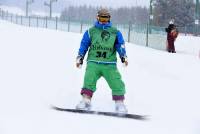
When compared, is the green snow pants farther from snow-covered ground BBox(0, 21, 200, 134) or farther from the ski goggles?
the ski goggles

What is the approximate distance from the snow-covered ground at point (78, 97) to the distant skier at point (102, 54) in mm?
296

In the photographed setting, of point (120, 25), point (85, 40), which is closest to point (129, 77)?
point (85, 40)

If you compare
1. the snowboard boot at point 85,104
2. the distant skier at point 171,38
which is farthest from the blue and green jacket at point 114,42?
the distant skier at point 171,38

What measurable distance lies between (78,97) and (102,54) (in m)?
1.17

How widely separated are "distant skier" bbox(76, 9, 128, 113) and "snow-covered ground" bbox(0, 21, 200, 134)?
30cm

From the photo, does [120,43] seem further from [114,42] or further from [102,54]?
[102,54]

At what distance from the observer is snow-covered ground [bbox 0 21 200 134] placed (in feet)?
19.4

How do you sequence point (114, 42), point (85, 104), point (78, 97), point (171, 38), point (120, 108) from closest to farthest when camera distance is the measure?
point (120, 108) < point (85, 104) < point (114, 42) < point (78, 97) < point (171, 38)

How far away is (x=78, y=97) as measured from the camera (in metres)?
8.14

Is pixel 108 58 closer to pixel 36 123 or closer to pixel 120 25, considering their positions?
pixel 36 123

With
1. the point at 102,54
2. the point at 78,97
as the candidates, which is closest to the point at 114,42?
the point at 102,54

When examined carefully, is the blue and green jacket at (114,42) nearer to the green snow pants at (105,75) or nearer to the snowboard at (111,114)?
the green snow pants at (105,75)

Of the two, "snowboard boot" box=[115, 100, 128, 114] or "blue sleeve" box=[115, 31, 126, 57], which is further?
"blue sleeve" box=[115, 31, 126, 57]

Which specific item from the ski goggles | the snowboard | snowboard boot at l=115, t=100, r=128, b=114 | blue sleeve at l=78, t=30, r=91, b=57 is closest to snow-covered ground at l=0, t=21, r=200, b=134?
the snowboard
